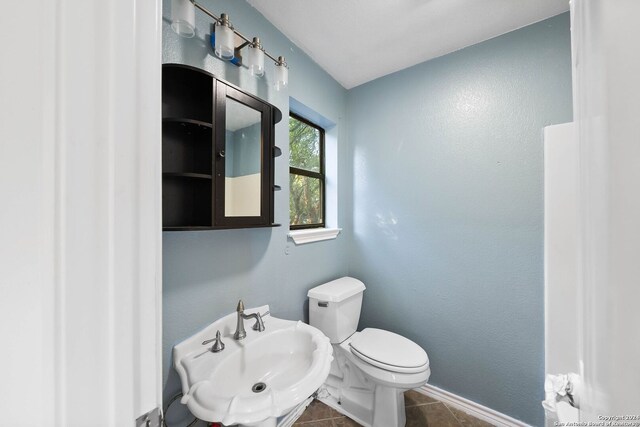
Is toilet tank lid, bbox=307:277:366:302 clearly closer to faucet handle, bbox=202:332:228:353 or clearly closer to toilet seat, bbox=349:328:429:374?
toilet seat, bbox=349:328:429:374

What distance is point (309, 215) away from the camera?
1748 millimetres

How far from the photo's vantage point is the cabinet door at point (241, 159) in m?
0.87

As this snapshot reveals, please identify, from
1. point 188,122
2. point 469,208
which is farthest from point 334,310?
point 188,122

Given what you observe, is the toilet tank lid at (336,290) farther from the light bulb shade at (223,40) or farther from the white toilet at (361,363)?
the light bulb shade at (223,40)

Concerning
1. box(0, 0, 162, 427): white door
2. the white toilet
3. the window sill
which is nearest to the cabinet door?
the window sill

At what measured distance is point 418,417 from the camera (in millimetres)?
1338

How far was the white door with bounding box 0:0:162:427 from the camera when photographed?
10.0 inches

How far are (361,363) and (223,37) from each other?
5.72 ft

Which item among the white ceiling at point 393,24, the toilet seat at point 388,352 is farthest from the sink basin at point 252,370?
the white ceiling at point 393,24

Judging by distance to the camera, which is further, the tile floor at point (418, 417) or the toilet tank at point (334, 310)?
the toilet tank at point (334, 310)

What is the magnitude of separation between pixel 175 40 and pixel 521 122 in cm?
176

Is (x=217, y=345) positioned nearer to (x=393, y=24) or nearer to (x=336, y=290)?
(x=336, y=290)

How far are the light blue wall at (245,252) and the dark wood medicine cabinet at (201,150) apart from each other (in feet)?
0.36

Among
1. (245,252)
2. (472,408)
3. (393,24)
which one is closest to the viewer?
(245,252)
